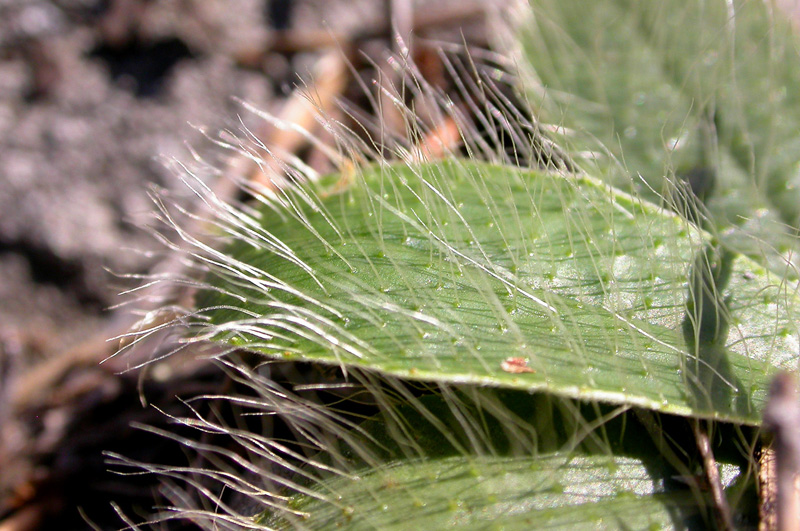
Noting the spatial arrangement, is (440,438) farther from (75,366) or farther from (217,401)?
(75,366)

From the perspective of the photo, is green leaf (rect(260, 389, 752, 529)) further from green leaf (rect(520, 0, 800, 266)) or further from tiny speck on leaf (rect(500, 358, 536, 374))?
green leaf (rect(520, 0, 800, 266))

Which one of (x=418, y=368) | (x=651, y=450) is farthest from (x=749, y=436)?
(x=418, y=368)

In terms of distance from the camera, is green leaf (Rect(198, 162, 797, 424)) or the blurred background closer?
green leaf (Rect(198, 162, 797, 424))

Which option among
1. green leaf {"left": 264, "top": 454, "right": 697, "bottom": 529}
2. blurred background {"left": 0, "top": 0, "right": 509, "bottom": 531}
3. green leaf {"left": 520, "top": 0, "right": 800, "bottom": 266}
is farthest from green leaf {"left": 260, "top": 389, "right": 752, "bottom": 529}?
blurred background {"left": 0, "top": 0, "right": 509, "bottom": 531}

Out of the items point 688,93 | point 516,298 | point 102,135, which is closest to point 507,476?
point 516,298

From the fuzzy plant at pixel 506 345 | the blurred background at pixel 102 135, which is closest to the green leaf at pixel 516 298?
the fuzzy plant at pixel 506 345

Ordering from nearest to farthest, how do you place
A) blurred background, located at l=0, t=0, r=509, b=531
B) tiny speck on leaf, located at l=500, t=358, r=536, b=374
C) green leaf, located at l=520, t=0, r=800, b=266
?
tiny speck on leaf, located at l=500, t=358, r=536, b=374 < green leaf, located at l=520, t=0, r=800, b=266 < blurred background, located at l=0, t=0, r=509, b=531
